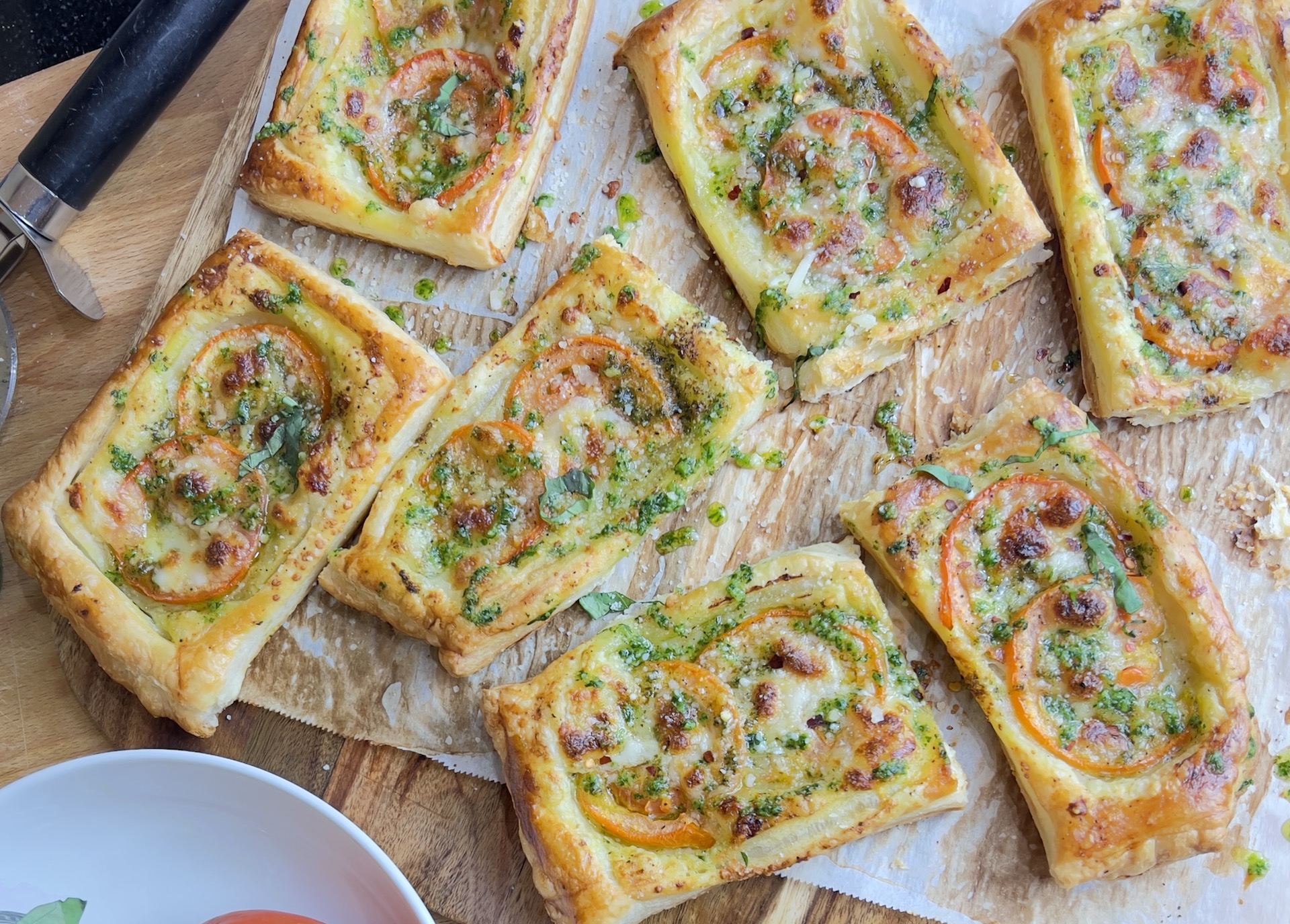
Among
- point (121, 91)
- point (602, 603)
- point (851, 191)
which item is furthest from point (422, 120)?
Answer: point (602, 603)

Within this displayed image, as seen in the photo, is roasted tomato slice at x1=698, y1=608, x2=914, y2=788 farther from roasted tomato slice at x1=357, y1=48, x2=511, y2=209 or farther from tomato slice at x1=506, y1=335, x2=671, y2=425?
roasted tomato slice at x1=357, y1=48, x2=511, y2=209

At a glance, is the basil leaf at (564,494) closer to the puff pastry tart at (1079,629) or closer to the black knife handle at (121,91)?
the puff pastry tart at (1079,629)

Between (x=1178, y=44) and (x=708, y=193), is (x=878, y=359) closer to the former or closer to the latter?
(x=708, y=193)

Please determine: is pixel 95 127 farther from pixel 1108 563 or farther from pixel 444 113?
pixel 1108 563

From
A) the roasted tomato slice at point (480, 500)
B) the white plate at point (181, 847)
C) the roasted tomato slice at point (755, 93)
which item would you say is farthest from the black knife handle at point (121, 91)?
the white plate at point (181, 847)

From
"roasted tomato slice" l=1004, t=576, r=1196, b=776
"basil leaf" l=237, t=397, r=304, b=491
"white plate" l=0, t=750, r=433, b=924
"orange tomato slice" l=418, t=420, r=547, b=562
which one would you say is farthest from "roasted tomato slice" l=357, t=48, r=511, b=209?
"roasted tomato slice" l=1004, t=576, r=1196, b=776
